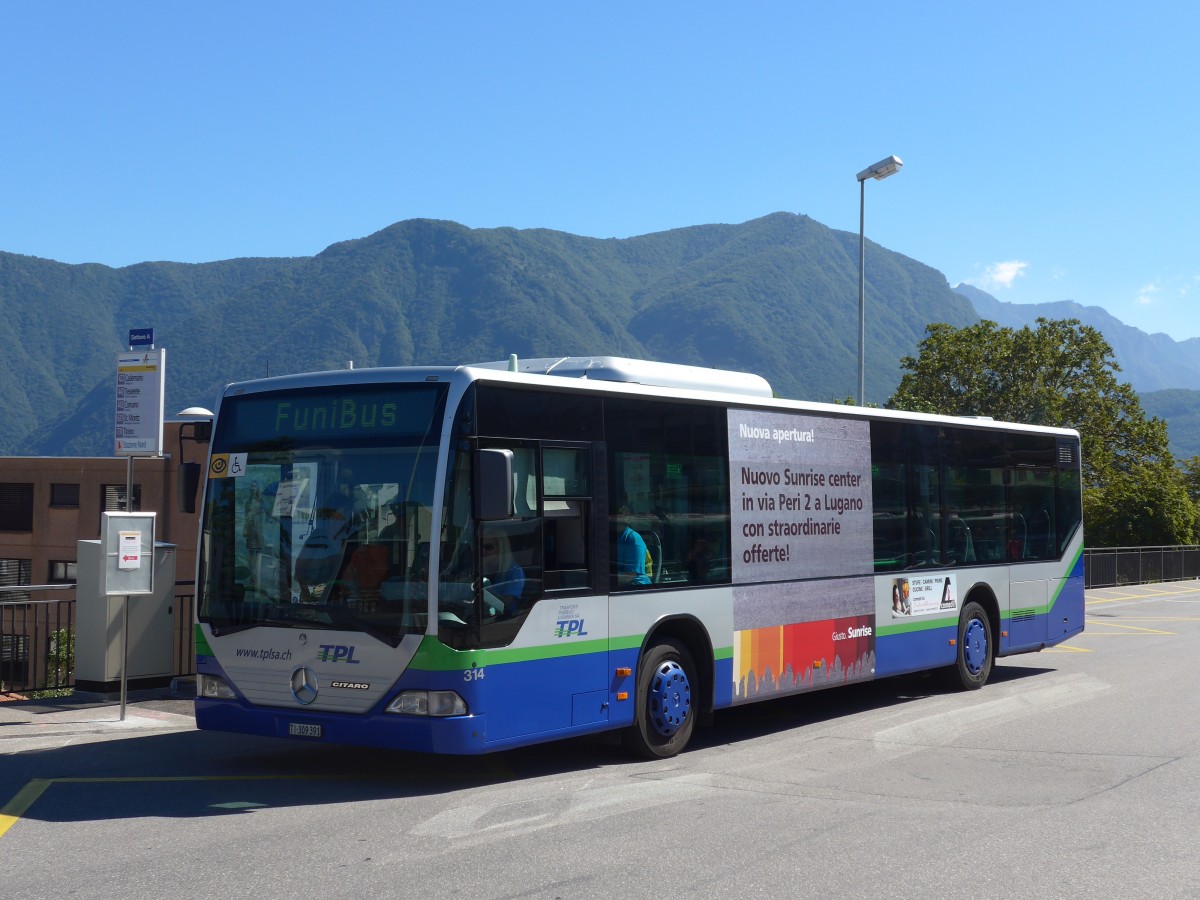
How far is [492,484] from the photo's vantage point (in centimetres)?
820

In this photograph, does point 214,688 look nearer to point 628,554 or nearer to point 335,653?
point 335,653

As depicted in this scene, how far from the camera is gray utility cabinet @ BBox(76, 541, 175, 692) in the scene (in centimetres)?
1223

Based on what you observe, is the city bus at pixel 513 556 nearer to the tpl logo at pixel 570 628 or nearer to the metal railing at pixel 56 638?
the tpl logo at pixel 570 628

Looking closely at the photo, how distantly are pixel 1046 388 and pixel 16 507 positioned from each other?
52.0m

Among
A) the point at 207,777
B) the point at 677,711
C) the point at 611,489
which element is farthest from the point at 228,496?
the point at 677,711

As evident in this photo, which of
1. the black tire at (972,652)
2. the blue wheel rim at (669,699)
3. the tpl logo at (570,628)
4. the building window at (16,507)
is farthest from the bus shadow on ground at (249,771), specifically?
the building window at (16,507)

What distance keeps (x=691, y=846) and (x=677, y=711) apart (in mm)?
3043

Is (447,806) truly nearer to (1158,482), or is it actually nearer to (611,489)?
(611,489)

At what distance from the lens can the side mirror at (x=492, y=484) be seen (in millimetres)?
8188

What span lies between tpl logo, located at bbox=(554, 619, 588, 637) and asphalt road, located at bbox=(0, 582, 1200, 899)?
3.29 feet

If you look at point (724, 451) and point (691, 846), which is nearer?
point (691, 846)

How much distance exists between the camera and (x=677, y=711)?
9.97 metres

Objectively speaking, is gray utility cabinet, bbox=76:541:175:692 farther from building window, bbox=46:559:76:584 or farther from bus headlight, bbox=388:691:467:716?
building window, bbox=46:559:76:584

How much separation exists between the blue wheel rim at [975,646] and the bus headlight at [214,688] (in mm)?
8290
